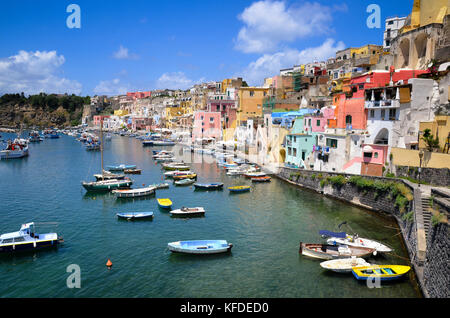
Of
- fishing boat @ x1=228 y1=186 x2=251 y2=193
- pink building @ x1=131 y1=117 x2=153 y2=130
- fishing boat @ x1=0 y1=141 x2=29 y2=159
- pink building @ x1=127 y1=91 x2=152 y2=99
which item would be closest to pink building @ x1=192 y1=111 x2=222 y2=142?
fishing boat @ x1=0 y1=141 x2=29 y2=159

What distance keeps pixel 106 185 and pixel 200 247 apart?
825 inches

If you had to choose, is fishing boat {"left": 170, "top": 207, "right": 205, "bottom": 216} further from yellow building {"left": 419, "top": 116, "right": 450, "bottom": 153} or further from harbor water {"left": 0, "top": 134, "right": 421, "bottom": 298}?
yellow building {"left": 419, "top": 116, "right": 450, "bottom": 153}

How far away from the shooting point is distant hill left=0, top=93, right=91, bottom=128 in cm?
16912

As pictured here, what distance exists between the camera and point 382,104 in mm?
31453

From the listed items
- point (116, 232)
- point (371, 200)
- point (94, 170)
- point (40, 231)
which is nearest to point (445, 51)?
point (371, 200)

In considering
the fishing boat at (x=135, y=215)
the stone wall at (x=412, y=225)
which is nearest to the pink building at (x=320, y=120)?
the stone wall at (x=412, y=225)

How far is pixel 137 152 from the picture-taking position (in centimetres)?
7369

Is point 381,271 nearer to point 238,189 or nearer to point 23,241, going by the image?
point 238,189

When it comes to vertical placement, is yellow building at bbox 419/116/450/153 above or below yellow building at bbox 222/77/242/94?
below

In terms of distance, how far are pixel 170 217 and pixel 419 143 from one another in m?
22.9

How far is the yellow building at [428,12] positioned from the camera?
1383 inches

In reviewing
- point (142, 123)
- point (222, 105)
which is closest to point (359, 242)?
point (222, 105)

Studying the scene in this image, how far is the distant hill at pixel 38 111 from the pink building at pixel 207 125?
Answer: 116551 millimetres

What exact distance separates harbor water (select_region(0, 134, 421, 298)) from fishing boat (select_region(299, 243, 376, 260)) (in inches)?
19.2
